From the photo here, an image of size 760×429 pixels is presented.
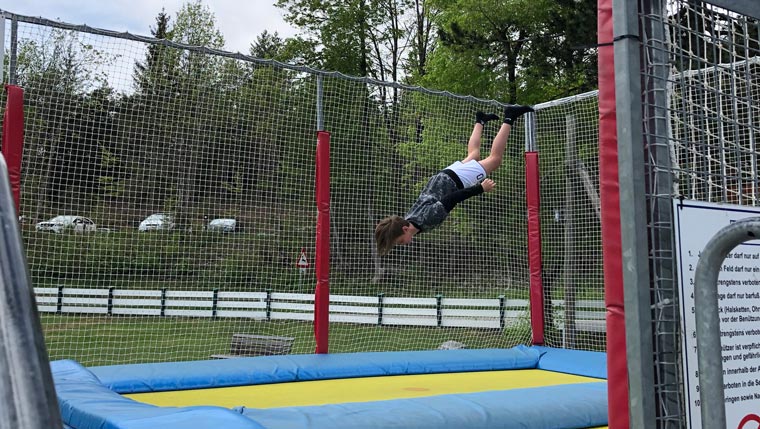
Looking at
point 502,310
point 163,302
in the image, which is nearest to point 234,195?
point 163,302

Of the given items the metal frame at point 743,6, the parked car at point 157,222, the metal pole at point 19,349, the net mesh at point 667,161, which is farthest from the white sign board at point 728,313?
the parked car at point 157,222

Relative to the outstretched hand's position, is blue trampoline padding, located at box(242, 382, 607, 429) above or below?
below

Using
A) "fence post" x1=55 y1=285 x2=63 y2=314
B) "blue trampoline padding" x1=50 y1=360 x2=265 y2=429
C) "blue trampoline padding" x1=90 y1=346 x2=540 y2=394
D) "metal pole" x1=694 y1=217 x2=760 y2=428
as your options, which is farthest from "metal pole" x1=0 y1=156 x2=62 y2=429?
"fence post" x1=55 y1=285 x2=63 y2=314

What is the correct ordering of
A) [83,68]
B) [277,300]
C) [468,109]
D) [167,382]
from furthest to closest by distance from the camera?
[277,300], [468,109], [83,68], [167,382]

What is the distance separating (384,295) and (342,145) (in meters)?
2.38

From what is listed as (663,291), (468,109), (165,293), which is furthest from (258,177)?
(663,291)

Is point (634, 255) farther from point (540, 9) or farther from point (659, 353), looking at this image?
point (540, 9)

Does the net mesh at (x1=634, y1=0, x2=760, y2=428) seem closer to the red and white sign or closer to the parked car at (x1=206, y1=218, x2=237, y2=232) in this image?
the parked car at (x1=206, y1=218, x2=237, y2=232)

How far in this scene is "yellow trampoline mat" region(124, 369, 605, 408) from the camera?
389cm

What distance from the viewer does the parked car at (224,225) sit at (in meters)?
6.68

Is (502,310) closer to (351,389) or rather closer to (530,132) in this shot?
(530,132)

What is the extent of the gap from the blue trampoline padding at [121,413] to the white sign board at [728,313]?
5.51ft

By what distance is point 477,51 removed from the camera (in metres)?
9.23

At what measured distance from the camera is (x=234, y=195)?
6.79 m
